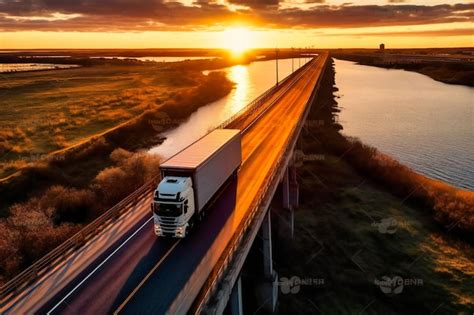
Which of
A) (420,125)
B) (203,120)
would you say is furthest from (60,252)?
(420,125)

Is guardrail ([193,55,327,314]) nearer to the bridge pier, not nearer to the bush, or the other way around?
the bridge pier

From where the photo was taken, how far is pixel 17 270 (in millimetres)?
27312

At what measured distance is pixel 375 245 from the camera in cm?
3803

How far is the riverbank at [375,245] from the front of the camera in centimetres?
3084

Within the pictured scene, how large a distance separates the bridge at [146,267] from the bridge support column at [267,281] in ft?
0.26

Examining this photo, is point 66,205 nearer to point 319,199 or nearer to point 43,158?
point 43,158

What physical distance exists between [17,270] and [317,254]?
2629cm

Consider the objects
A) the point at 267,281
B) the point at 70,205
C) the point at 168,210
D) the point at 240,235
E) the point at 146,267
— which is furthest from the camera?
the point at 70,205

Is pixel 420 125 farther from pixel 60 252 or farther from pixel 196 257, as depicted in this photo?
pixel 60 252

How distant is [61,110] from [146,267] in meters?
77.1

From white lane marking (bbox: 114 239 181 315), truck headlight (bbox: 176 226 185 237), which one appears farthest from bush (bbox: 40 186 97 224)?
white lane marking (bbox: 114 239 181 315)

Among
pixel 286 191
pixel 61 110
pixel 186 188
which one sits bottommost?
pixel 286 191

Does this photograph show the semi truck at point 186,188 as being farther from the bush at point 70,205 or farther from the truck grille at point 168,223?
the bush at point 70,205

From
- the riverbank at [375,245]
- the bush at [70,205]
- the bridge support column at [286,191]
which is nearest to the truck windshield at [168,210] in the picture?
the riverbank at [375,245]
